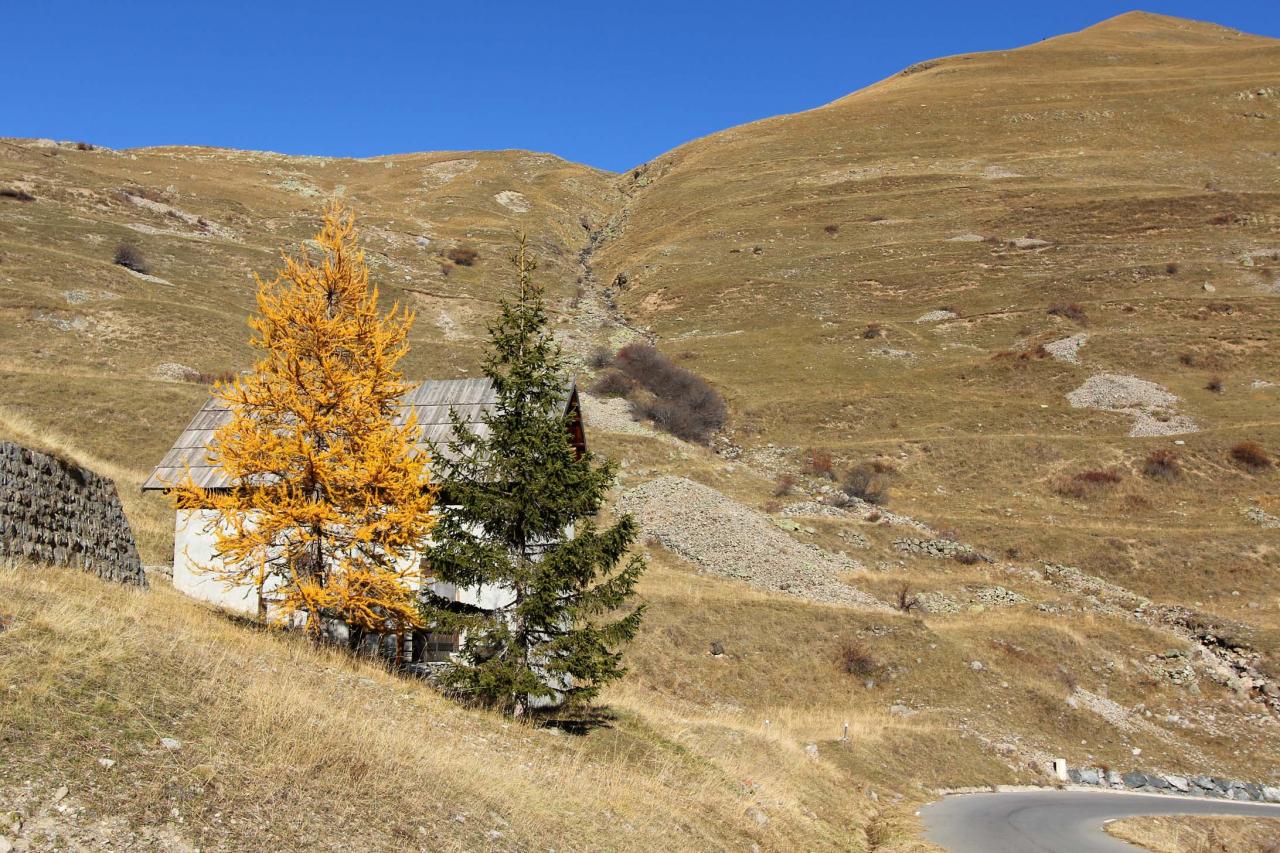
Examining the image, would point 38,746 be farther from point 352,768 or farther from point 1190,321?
point 1190,321

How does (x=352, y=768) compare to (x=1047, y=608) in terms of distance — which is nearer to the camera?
(x=352, y=768)

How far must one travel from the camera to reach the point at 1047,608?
40188 mm

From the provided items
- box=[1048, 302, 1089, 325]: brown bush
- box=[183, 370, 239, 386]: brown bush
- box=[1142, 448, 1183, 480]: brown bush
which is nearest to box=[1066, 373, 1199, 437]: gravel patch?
box=[1142, 448, 1183, 480]: brown bush

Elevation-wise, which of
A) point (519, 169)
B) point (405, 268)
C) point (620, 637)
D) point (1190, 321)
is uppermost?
point (519, 169)

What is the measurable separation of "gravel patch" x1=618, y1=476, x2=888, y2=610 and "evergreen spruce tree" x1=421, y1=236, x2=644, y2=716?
22458 millimetres

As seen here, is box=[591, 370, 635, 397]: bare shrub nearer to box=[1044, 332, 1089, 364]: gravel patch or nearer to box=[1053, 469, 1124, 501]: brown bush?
box=[1053, 469, 1124, 501]: brown bush

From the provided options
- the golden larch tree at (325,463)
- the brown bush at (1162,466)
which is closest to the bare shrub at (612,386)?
the brown bush at (1162,466)

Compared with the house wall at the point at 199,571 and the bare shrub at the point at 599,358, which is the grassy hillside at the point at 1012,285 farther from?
the house wall at the point at 199,571

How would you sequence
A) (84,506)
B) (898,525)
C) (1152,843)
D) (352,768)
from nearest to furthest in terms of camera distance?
(352,768)
(84,506)
(1152,843)
(898,525)

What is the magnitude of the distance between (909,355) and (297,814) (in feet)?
246

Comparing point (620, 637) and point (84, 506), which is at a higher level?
point (84, 506)

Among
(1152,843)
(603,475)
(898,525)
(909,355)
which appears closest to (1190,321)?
(909,355)

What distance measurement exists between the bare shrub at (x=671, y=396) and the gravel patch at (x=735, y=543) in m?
14.2

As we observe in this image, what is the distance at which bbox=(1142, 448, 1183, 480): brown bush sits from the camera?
179 ft
